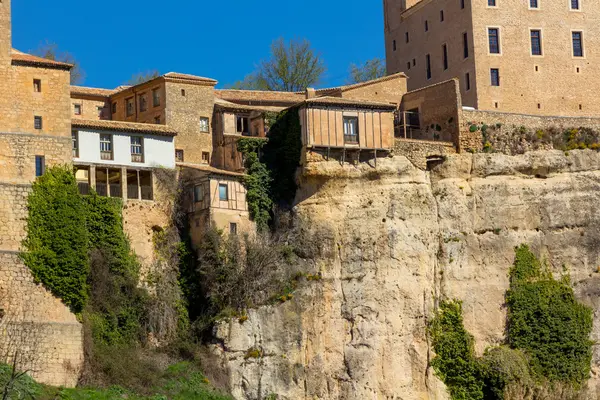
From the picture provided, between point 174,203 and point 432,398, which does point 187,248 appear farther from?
point 432,398

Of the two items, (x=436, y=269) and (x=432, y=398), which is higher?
(x=436, y=269)

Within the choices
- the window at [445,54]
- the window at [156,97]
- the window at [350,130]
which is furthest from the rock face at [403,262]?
the window at [445,54]

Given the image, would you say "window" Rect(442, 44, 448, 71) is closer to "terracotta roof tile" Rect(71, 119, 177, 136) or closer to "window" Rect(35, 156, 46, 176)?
"terracotta roof tile" Rect(71, 119, 177, 136)

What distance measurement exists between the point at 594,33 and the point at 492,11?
18.5 ft

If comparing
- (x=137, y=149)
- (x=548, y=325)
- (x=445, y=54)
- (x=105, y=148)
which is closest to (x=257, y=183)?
(x=137, y=149)

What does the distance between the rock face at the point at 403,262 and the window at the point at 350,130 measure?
51.0 inches

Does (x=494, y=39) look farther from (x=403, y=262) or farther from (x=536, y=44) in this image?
(x=403, y=262)

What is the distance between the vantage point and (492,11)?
78.9 meters

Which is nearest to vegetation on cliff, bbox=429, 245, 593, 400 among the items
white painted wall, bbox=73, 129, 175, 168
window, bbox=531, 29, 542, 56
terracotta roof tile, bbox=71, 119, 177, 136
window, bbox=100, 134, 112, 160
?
window, bbox=531, 29, 542, 56

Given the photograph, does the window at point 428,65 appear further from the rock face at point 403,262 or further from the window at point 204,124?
the window at point 204,124

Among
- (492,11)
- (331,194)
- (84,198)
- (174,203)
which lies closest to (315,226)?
(331,194)

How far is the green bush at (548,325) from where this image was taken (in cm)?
7094

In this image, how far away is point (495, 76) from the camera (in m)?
78.2

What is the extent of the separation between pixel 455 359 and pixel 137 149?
54.0 ft
